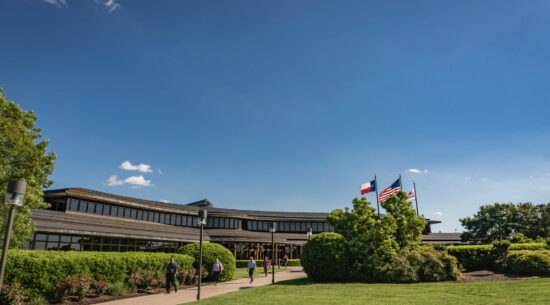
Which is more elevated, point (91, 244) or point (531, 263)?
point (91, 244)

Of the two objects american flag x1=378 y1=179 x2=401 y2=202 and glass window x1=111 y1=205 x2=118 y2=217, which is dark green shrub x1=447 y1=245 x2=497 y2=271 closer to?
american flag x1=378 y1=179 x2=401 y2=202

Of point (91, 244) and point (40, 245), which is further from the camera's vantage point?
point (91, 244)

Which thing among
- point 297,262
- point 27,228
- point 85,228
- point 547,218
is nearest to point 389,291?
point 27,228

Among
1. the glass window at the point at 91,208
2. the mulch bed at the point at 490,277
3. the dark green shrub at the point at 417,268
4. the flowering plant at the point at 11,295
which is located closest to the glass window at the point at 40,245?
the glass window at the point at 91,208

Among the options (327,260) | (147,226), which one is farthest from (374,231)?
(147,226)

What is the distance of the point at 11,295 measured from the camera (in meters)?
11.8

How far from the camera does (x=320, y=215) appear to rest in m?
57.6

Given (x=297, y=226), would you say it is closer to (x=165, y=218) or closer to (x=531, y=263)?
(x=165, y=218)

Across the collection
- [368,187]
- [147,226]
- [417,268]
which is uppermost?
[368,187]

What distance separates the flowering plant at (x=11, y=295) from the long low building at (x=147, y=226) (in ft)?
41.0

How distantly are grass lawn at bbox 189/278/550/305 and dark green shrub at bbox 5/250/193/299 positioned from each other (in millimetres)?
5361

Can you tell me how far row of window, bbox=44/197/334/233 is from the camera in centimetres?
2956

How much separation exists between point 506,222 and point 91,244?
55248mm

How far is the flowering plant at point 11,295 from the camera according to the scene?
11.7 metres
